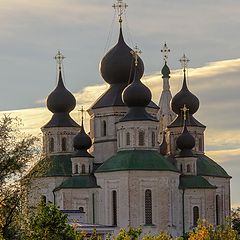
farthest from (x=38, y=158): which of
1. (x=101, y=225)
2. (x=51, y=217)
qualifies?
(x=101, y=225)

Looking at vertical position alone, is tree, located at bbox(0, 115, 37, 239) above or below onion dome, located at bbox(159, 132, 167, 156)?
below

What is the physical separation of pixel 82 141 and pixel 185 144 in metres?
7.62

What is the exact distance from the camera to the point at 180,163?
85.2m

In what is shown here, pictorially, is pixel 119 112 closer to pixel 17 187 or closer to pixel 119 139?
pixel 119 139

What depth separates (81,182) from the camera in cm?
8250

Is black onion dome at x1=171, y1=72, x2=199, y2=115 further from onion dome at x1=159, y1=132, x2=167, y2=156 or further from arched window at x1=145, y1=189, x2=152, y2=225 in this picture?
arched window at x1=145, y1=189, x2=152, y2=225

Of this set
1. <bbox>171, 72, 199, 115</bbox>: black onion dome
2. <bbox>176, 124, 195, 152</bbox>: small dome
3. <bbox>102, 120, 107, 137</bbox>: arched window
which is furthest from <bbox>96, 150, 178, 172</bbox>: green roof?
<bbox>171, 72, 199, 115</bbox>: black onion dome

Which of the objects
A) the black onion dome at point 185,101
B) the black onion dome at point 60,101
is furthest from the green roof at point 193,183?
the black onion dome at point 60,101

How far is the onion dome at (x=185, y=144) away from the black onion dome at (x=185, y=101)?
5560mm

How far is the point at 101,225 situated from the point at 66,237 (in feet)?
102

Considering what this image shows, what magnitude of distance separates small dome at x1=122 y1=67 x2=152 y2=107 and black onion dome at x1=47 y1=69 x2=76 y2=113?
349 inches

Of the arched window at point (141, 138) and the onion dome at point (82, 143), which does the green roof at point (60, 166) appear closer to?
the onion dome at point (82, 143)

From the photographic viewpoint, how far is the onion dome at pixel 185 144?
8556 cm

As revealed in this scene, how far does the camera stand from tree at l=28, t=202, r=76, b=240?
44.3 m
